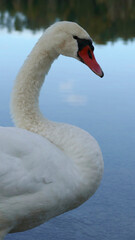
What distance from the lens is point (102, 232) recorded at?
489 centimetres

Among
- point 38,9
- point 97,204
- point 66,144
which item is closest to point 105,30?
point 38,9

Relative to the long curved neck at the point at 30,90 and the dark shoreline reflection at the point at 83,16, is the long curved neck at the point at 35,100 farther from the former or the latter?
the dark shoreline reflection at the point at 83,16

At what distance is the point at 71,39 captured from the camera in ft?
12.9

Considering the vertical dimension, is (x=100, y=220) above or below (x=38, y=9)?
below

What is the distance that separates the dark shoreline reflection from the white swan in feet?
41.3

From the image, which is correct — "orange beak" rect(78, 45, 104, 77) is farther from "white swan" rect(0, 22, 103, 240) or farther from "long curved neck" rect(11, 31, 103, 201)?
"long curved neck" rect(11, 31, 103, 201)

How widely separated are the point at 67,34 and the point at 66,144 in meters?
0.71

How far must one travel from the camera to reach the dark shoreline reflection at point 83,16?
63.4ft

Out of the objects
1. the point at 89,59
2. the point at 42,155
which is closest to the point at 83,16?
the point at 89,59

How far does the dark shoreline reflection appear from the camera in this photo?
19.3 metres

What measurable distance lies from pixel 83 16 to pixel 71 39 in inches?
820

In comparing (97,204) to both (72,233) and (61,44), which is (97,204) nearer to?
(72,233)

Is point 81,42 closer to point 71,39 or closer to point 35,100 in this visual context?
point 71,39

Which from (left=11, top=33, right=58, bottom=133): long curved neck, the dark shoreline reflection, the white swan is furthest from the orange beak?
the dark shoreline reflection
